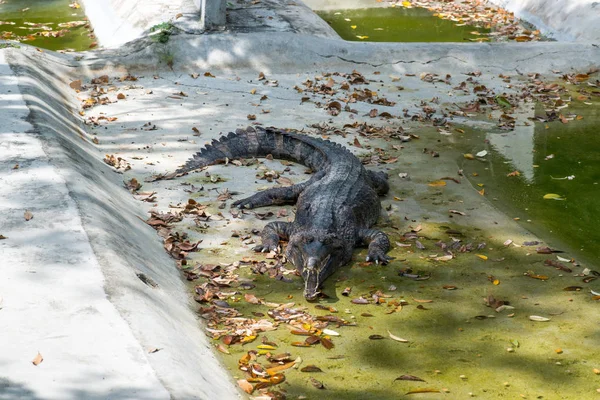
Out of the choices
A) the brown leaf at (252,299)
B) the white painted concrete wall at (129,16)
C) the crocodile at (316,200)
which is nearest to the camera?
the brown leaf at (252,299)

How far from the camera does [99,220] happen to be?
473cm

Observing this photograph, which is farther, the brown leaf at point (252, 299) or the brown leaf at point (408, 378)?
the brown leaf at point (252, 299)

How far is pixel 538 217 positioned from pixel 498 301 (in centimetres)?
168

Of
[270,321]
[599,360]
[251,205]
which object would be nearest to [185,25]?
[251,205]

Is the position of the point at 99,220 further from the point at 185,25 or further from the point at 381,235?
the point at 185,25

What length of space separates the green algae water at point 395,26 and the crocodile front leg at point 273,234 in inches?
311

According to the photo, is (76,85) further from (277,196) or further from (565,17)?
(565,17)

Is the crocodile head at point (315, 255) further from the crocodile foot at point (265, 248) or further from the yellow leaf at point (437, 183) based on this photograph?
the yellow leaf at point (437, 183)

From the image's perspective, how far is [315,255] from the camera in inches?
207

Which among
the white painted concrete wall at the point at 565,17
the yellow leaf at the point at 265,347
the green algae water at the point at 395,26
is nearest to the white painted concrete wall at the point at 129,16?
the green algae water at the point at 395,26

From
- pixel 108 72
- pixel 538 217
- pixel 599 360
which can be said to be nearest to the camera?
pixel 599 360

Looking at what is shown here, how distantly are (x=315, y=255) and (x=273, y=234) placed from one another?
26.8 inches

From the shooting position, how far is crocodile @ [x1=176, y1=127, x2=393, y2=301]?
540 cm

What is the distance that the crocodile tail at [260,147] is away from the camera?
729 cm
